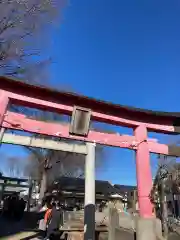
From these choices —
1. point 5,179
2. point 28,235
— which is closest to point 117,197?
point 5,179

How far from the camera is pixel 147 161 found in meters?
8.70

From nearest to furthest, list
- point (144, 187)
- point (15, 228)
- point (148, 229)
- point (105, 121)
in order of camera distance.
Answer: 1. point (148, 229)
2. point (144, 187)
3. point (105, 121)
4. point (15, 228)

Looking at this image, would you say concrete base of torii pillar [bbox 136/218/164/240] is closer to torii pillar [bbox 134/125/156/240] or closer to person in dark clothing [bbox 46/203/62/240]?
torii pillar [bbox 134/125/156/240]

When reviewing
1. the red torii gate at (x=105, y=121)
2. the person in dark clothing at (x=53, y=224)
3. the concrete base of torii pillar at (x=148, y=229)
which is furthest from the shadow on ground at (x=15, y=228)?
the concrete base of torii pillar at (x=148, y=229)

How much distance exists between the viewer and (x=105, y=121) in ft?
30.2

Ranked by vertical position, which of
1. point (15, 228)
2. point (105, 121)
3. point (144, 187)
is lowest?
point (15, 228)

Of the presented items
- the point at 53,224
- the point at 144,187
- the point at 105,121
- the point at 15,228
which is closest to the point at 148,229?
the point at 144,187

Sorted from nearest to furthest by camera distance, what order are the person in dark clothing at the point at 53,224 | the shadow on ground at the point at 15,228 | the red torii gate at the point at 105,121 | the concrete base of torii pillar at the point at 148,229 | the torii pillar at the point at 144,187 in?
1. the concrete base of torii pillar at the point at 148,229
2. the torii pillar at the point at 144,187
3. the red torii gate at the point at 105,121
4. the person in dark clothing at the point at 53,224
5. the shadow on ground at the point at 15,228

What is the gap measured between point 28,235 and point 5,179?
65.6 feet

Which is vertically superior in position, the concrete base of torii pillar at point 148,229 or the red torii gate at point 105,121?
the red torii gate at point 105,121

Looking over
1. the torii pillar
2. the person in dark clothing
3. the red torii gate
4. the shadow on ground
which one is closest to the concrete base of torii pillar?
the torii pillar

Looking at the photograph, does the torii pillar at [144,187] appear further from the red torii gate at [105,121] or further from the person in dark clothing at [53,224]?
the person in dark clothing at [53,224]

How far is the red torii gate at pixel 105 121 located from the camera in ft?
25.7

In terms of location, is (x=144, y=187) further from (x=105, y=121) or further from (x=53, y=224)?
(x=53, y=224)
